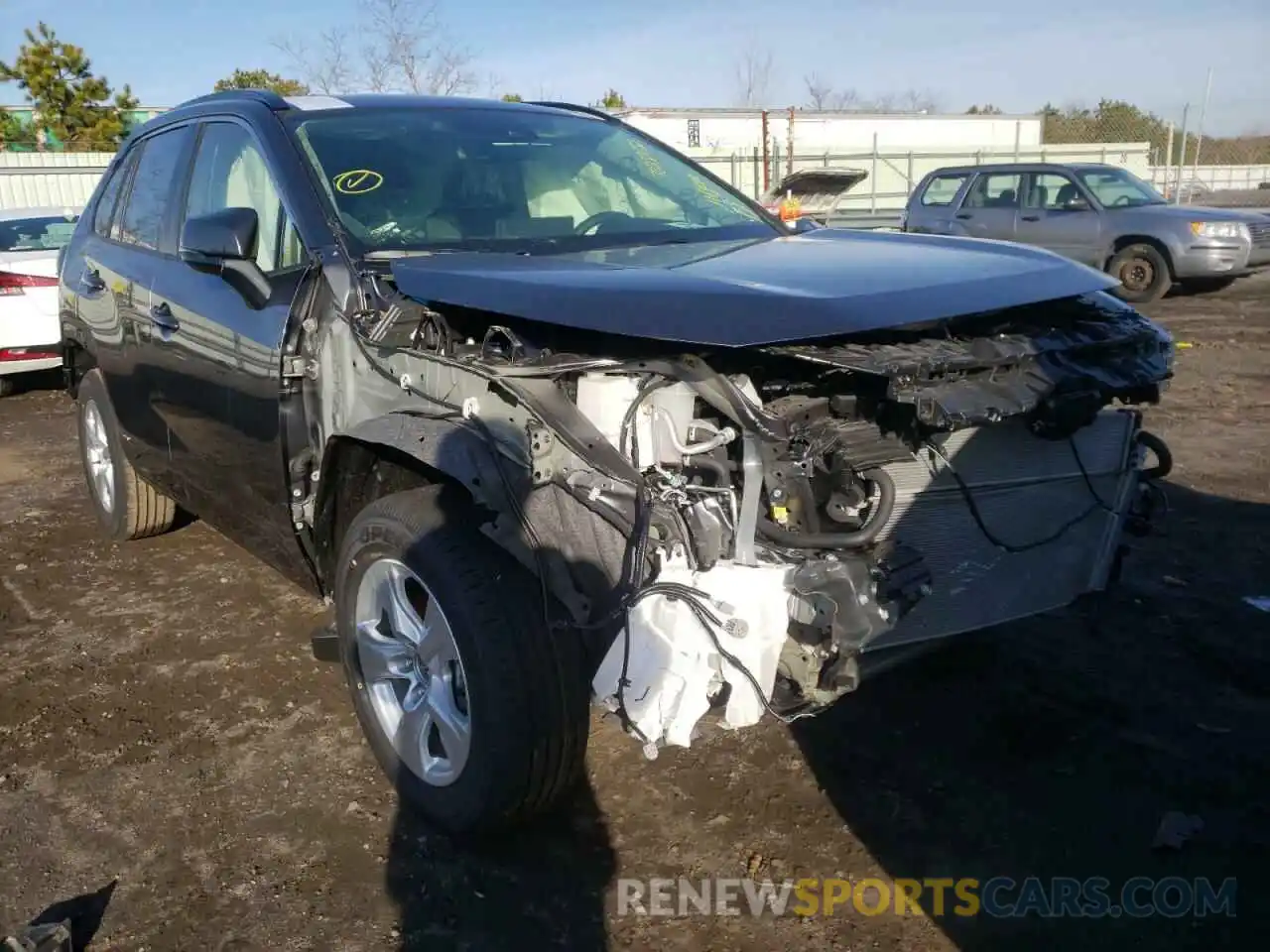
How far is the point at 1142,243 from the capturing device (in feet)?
43.8

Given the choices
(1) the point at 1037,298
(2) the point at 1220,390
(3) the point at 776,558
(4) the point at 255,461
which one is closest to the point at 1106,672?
(1) the point at 1037,298

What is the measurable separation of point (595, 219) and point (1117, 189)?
12.3m

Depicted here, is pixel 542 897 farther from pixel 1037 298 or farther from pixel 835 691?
pixel 1037 298

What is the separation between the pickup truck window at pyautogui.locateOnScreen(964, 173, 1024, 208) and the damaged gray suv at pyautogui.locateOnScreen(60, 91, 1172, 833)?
11.7 m

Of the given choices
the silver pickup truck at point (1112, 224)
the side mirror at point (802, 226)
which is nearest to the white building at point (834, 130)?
the silver pickup truck at point (1112, 224)

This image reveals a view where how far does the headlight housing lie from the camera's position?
13008mm

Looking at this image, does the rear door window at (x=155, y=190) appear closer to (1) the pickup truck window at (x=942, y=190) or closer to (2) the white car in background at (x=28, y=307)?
(2) the white car in background at (x=28, y=307)

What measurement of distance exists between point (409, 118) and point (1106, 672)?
3143mm

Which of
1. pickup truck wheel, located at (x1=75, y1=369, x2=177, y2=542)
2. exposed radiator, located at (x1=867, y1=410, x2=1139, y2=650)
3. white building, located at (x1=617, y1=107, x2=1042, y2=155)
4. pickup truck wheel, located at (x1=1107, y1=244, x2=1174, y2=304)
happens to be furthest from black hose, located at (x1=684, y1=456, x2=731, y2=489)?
white building, located at (x1=617, y1=107, x2=1042, y2=155)

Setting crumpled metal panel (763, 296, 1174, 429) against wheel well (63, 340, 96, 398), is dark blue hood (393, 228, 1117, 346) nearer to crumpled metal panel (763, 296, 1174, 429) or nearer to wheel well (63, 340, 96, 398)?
crumpled metal panel (763, 296, 1174, 429)

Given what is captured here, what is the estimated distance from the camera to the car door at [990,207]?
1420cm

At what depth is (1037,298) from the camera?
8.91 ft

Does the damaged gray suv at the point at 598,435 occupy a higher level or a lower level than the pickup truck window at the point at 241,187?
lower

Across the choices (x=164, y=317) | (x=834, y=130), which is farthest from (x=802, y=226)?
(x=834, y=130)
